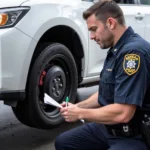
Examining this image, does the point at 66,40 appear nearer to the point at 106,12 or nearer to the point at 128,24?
the point at 128,24

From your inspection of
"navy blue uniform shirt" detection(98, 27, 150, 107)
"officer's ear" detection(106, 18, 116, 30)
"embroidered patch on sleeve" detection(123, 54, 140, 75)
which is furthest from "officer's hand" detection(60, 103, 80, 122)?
"officer's ear" detection(106, 18, 116, 30)

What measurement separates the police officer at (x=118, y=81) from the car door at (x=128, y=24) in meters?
1.75

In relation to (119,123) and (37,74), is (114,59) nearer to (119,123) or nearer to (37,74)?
(119,123)

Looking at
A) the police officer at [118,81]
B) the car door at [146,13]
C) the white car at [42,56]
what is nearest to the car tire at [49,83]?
the white car at [42,56]

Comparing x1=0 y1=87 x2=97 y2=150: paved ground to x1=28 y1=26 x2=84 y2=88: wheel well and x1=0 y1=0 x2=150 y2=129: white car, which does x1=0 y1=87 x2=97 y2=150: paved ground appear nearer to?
x1=0 y1=0 x2=150 y2=129: white car

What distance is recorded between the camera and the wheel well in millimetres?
3920

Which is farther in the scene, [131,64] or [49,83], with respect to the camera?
[49,83]

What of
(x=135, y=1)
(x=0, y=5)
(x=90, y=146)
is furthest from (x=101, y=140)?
(x=135, y=1)

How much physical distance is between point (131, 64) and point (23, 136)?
2.31m

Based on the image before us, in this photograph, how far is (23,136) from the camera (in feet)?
14.4

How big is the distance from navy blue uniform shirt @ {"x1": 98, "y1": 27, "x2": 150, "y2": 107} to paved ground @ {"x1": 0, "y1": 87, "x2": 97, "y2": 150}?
1.73 meters

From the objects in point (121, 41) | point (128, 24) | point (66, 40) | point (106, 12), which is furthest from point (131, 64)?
point (128, 24)

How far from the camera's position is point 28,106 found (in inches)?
146

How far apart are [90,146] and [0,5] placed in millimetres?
1435
